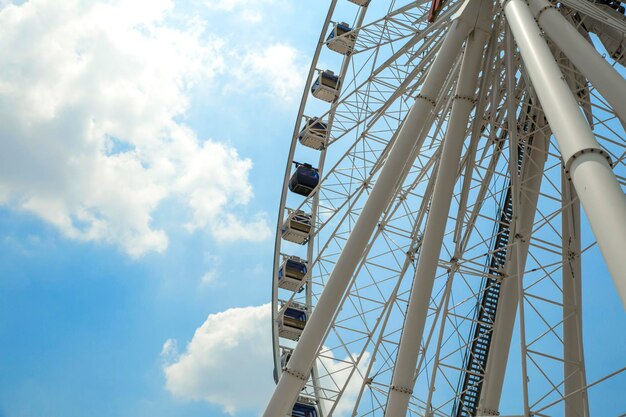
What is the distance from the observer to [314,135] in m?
24.0

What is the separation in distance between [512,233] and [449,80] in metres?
3.58

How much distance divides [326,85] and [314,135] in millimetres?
1973

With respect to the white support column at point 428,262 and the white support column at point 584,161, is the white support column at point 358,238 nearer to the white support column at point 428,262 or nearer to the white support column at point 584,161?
the white support column at point 428,262

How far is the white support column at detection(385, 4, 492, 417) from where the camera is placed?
12.9 m

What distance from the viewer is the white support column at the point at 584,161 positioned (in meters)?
6.74

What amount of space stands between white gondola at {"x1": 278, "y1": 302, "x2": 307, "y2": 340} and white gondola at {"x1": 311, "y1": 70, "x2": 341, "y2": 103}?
7.29 meters

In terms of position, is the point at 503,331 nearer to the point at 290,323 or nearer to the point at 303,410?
the point at 303,410

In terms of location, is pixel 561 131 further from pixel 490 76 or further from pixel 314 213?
pixel 314 213

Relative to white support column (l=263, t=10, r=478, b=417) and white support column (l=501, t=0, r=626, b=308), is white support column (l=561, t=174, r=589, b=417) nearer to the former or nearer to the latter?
white support column (l=263, t=10, r=478, b=417)

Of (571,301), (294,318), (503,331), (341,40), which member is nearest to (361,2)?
(341,40)

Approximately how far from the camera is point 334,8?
24.0 m

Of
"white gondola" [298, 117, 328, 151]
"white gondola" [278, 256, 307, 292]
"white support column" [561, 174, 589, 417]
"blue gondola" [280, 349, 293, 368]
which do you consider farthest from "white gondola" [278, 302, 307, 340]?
"white support column" [561, 174, 589, 417]

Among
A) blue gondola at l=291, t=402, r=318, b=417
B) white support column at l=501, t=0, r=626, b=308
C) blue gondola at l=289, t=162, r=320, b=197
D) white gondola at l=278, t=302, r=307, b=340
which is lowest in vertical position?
white support column at l=501, t=0, r=626, b=308

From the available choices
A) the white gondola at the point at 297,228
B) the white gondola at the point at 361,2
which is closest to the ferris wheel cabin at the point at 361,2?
the white gondola at the point at 361,2
